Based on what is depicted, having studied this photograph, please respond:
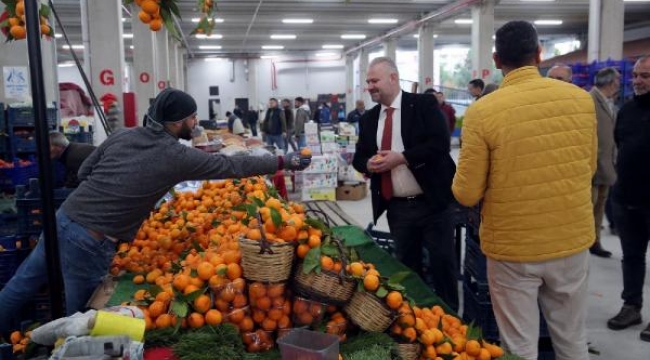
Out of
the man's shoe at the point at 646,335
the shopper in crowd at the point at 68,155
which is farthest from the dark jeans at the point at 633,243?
the shopper in crowd at the point at 68,155

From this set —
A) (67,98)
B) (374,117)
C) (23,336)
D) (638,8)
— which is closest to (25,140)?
(23,336)

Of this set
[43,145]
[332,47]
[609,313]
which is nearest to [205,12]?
[43,145]

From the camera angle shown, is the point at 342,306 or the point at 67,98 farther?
the point at 67,98

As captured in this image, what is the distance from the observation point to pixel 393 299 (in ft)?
7.03

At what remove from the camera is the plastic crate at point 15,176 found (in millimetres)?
6625

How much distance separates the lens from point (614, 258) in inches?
227

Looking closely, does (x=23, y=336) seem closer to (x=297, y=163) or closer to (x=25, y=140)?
(x=297, y=163)

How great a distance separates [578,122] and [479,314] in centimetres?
127

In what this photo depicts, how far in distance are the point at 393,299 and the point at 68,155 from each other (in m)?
3.64

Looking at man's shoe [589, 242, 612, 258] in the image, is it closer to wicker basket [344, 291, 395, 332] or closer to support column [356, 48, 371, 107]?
wicker basket [344, 291, 395, 332]

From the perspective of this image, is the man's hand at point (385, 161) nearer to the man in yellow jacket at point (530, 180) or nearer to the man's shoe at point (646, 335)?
the man in yellow jacket at point (530, 180)

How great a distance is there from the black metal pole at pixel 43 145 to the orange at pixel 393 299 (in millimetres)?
1129

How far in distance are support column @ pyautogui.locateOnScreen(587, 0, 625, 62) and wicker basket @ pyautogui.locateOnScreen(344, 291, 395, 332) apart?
38.3 feet

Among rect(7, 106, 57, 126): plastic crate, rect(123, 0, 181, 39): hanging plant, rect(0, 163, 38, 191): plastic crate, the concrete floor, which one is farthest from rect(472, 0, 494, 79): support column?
rect(123, 0, 181, 39): hanging plant
